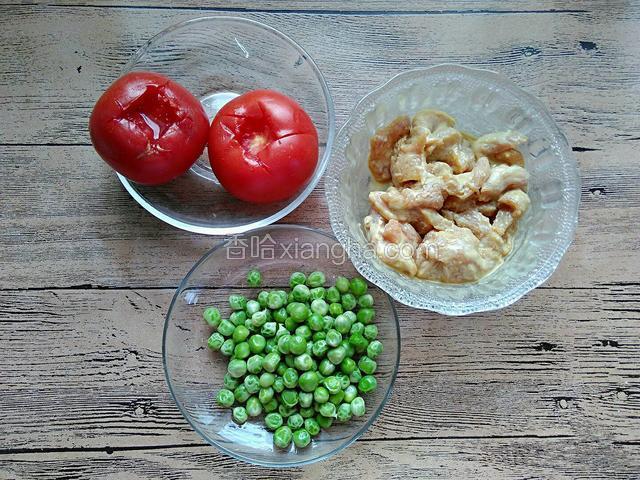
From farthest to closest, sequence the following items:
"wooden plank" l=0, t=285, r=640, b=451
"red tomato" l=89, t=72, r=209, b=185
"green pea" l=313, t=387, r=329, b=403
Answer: "wooden plank" l=0, t=285, r=640, b=451 < "green pea" l=313, t=387, r=329, b=403 < "red tomato" l=89, t=72, r=209, b=185

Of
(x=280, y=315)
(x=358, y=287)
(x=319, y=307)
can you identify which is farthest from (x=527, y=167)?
(x=280, y=315)

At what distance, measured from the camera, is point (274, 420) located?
1.53 m

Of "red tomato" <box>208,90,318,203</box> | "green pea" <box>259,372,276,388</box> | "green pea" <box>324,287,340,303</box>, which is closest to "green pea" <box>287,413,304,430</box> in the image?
"green pea" <box>259,372,276,388</box>

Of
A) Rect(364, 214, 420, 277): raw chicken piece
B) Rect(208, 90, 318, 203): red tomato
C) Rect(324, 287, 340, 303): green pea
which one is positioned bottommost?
Rect(324, 287, 340, 303): green pea

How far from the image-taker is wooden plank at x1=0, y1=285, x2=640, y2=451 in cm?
161

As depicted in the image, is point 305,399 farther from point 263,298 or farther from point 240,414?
point 263,298

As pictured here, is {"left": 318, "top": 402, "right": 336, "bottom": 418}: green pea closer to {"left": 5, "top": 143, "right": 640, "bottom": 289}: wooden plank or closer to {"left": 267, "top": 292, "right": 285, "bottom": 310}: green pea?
{"left": 267, "top": 292, "right": 285, "bottom": 310}: green pea

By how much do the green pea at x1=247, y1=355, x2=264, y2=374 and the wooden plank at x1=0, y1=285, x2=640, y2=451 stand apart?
0.21 meters

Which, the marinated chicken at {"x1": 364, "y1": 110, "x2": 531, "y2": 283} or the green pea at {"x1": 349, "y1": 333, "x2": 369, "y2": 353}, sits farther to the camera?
the green pea at {"x1": 349, "y1": 333, "x2": 369, "y2": 353}

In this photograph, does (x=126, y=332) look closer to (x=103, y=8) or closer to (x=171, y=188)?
(x=171, y=188)

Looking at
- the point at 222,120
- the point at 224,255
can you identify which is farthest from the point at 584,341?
the point at 222,120

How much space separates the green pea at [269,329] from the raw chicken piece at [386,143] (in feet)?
1.60

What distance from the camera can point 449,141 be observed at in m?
1.49

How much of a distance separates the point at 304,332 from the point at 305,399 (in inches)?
6.7
